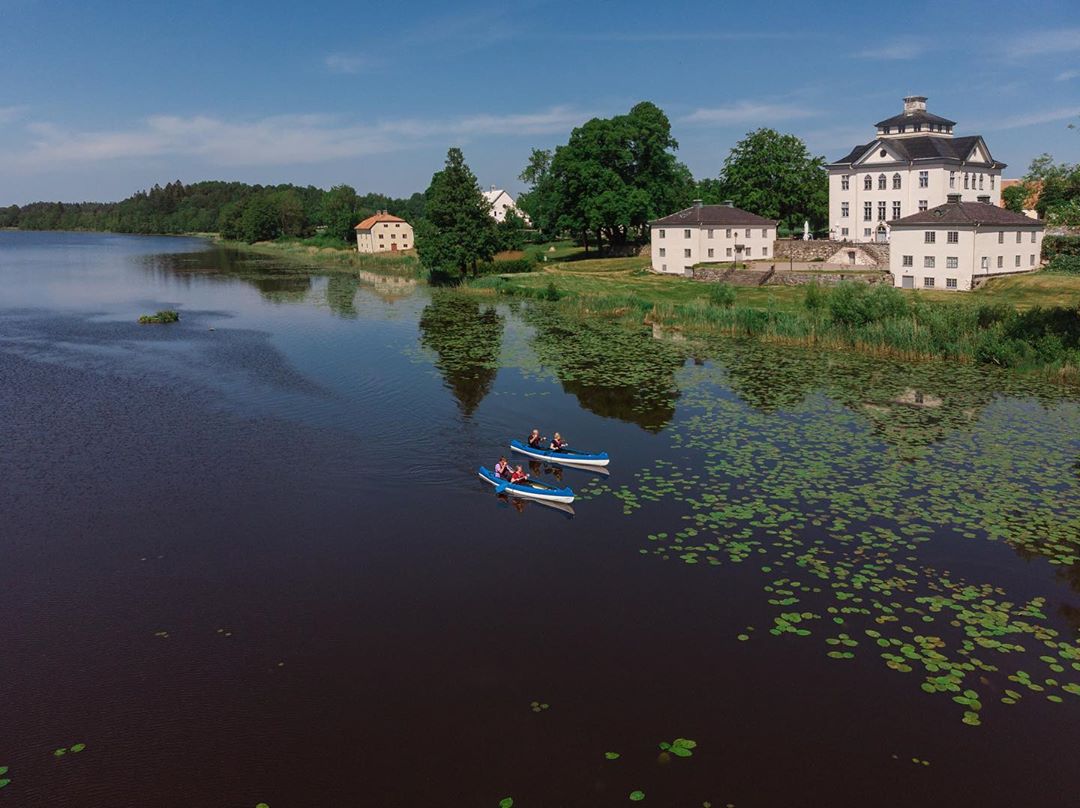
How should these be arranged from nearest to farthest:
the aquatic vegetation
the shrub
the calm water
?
1. the calm water
2. the shrub
3. the aquatic vegetation

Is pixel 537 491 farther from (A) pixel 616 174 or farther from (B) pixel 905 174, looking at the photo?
(A) pixel 616 174

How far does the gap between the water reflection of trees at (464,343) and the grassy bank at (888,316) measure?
8279 millimetres

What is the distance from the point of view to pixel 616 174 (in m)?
102

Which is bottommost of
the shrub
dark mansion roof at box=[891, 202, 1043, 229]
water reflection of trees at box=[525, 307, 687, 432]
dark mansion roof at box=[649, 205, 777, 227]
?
water reflection of trees at box=[525, 307, 687, 432]

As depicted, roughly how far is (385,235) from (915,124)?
3645 inches

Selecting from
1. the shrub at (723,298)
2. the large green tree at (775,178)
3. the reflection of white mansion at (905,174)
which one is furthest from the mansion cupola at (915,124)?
the shrub at (723,298)

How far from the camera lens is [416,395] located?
40.5 m

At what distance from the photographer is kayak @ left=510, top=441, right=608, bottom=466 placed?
97.6 feet

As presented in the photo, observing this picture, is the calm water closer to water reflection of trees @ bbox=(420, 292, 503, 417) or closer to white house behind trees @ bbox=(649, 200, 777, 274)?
water reflection of trees @ bbox=(420, 292, 503, 417)

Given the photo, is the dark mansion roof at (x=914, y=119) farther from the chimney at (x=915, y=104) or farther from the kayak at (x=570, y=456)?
the kayak at (x=570, y=456)

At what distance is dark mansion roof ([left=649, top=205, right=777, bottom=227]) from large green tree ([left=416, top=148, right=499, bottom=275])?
1994 cm

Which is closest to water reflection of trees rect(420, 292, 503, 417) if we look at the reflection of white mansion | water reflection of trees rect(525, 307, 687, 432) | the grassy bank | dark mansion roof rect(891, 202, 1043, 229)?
water reflection of trees rect(525, 307, 687, 432)

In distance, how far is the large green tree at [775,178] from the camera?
4060 inches

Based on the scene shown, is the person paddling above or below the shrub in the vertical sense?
below
